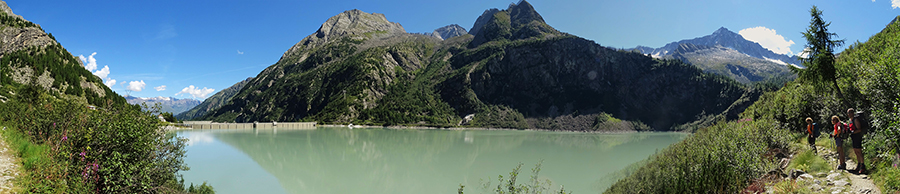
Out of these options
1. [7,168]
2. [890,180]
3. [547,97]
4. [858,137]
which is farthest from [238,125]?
[890,180]

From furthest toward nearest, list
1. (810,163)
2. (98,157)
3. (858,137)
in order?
(810,163), (858,137), (98,157)

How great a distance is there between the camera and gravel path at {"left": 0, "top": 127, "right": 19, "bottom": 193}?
735 centimetres

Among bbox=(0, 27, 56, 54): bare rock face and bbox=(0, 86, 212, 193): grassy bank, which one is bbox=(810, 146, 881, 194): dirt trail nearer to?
bbox=(0, 86, 212, 193): grassy bank

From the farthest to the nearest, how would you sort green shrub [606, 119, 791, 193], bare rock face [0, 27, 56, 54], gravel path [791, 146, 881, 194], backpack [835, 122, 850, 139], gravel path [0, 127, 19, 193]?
bare rock face [0, 27, 56, 54] < green shrub [606, 119, 791, 193] < backpack [835, 122, 850, 139] < gravel path [791, 146, 881, 194] < gravel path [0, 127, 19, 193]

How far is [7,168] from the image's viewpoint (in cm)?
852

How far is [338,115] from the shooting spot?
518 ft

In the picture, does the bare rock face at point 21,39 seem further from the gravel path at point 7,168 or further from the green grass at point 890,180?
the green grass at point 890,180

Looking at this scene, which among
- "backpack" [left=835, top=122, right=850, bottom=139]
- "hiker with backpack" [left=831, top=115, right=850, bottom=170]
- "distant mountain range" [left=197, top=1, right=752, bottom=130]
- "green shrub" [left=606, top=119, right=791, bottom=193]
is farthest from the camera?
"distant mountain range" [left=197, top=1, right=752, bottom=130]

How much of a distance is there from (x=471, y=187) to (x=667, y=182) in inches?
537

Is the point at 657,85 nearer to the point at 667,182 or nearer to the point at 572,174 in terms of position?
the point at 572,174

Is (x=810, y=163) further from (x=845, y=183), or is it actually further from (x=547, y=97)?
(x=547, y=97)

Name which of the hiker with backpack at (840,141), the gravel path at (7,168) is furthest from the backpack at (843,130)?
the gravel path at (7,168)

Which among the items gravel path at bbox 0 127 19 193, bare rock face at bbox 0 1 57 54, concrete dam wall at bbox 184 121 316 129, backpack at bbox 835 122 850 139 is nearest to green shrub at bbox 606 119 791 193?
backpack at bbox 835 122 850 139

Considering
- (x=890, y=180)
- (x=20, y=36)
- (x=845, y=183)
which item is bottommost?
(x=845, y=183)
